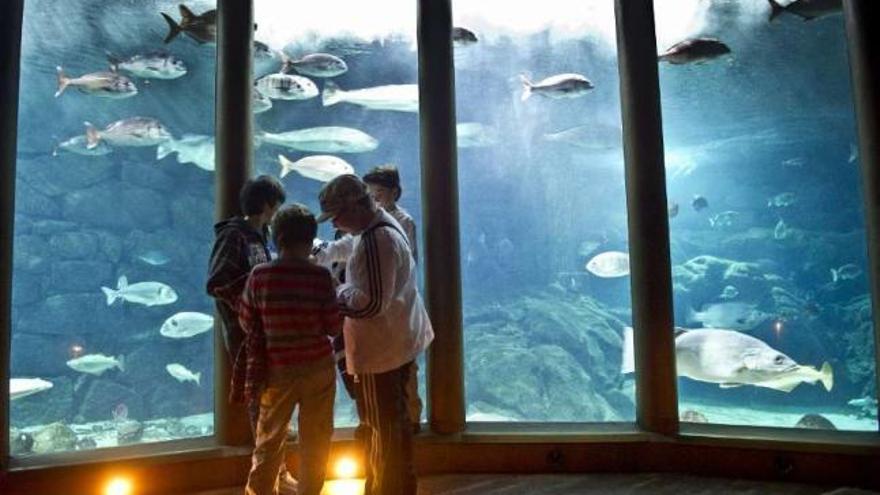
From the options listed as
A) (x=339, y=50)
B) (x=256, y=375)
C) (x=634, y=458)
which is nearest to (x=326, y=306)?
(x=256, y=375)

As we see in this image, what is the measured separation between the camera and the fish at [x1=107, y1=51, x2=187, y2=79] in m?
5.11

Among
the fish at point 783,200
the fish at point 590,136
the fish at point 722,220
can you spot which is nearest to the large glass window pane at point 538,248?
the fish at point 590,136

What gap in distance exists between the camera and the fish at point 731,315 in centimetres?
841

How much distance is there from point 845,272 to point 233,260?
11283mm

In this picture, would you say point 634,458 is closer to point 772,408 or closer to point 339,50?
point 339,50

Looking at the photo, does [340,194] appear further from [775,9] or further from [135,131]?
[135,131]

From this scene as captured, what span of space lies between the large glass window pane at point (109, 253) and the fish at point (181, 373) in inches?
1.3

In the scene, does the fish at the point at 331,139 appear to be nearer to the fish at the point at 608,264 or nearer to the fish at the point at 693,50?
the fish at the point at 608,264

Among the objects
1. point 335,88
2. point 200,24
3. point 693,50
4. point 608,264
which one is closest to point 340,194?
point 200,24

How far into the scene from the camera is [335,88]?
5.61 m

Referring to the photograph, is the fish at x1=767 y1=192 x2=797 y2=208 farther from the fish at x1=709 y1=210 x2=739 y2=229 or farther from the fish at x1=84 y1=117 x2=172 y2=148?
the fish at x1=84 y1=117 x2=172 y2=148

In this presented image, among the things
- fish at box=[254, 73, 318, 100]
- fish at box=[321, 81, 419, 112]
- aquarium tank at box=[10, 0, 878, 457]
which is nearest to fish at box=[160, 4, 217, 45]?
aquarium tank at box=[10, 0, 878, 457]

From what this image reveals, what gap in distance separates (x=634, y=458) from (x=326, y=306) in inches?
87.8

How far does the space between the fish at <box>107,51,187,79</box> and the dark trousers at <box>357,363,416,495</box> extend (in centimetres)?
459
